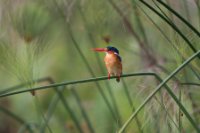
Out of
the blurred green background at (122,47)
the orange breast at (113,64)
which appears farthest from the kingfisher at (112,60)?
the blurred green background at (122,47)

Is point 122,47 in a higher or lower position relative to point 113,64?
higher

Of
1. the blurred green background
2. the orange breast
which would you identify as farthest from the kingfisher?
the blurred green background

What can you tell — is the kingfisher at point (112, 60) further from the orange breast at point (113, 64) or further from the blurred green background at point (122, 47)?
the blurred green background at point (122, 47)

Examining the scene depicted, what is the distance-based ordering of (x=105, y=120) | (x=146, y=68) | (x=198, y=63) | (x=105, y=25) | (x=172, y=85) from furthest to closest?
(x=105, y=120), (x=146, y=68), (x=105, y=25), (x=172, y=85), (x=198, y=63)

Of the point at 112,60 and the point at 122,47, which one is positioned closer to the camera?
the point at 112,60

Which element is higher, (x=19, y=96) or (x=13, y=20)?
(x=19, y=96)

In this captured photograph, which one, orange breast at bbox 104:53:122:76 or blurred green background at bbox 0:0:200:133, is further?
orange breast at bbox 104:53:122:76

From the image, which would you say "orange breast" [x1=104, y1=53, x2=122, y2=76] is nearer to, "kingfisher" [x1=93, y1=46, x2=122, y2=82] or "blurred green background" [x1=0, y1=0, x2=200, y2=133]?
"kingfisher" [x1=93, y1=46, x2=122, y2=82]

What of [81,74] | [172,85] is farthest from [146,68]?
[81,74]

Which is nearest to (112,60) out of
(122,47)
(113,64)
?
(113,64)

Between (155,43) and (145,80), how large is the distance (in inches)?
34.9

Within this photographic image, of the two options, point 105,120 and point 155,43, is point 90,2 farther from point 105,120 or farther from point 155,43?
point 105,120

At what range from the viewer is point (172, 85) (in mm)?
2143

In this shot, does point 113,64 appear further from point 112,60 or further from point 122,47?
point 122,47
